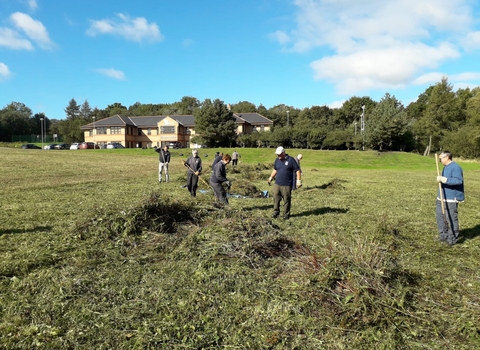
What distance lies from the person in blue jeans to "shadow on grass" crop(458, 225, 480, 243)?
0.58m

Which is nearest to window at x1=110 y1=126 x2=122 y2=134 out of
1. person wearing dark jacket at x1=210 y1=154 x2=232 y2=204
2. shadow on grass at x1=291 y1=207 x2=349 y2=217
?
person wearing dark jacket at x1=210 y1=154 x2=232 y2=204

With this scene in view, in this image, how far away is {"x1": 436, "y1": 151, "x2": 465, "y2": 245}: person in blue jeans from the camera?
6531mm

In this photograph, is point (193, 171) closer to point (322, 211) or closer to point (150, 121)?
point (322, 211)

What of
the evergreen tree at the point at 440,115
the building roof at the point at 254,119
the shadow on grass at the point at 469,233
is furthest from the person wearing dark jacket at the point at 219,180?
the building roof at the point at 254,119

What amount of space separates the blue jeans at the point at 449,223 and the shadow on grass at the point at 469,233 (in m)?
0.56

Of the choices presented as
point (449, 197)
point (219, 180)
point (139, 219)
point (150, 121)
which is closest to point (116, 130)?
point (150, 121)

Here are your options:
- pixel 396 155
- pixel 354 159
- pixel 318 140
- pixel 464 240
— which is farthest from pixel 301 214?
pixel 318 140

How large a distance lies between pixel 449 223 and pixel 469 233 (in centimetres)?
159

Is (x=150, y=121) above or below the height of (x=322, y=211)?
above

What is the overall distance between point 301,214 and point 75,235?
221 inches

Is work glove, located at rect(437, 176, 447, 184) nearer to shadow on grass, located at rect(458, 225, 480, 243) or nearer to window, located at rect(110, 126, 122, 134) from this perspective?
shadow on grass, located at rect(458, 225, 480, 243)

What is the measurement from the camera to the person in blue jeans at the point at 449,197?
653cm

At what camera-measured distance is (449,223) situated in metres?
6.84

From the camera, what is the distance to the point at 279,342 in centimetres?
342
